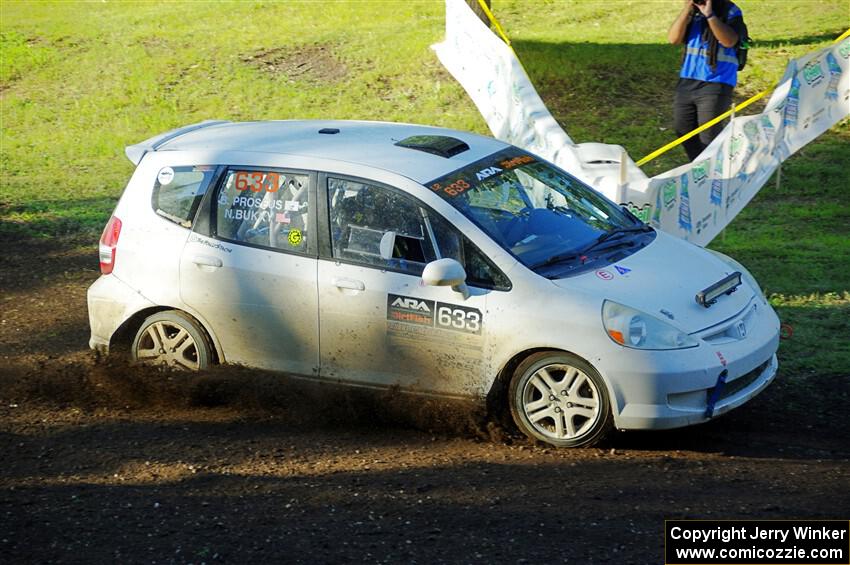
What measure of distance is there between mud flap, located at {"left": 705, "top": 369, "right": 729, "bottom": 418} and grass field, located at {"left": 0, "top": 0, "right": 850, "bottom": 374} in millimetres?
4001

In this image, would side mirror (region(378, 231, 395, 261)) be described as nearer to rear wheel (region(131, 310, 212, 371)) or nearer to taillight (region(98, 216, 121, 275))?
rear wheel (region(131, 310, 212, 371))

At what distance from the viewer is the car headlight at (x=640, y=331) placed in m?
6.42

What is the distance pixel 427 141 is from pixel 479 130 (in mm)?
8069

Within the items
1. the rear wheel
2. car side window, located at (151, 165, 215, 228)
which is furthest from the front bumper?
car side window, located at (151, 165, 215, 228)

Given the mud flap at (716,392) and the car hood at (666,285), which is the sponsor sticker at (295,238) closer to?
the car hood at (666,285)

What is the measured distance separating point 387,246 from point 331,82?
11.2 meters

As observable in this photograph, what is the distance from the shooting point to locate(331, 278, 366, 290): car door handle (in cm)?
699

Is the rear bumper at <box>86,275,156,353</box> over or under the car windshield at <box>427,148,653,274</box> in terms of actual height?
under

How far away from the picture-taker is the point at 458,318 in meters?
6.75

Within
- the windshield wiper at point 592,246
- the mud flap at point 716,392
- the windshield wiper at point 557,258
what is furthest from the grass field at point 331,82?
the mud flap at point 716,392

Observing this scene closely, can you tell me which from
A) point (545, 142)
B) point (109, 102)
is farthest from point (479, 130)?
point (109, 102)

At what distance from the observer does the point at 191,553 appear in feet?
17.7

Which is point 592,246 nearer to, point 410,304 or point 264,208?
point 410,304

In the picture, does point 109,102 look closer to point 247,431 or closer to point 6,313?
point 6,313
